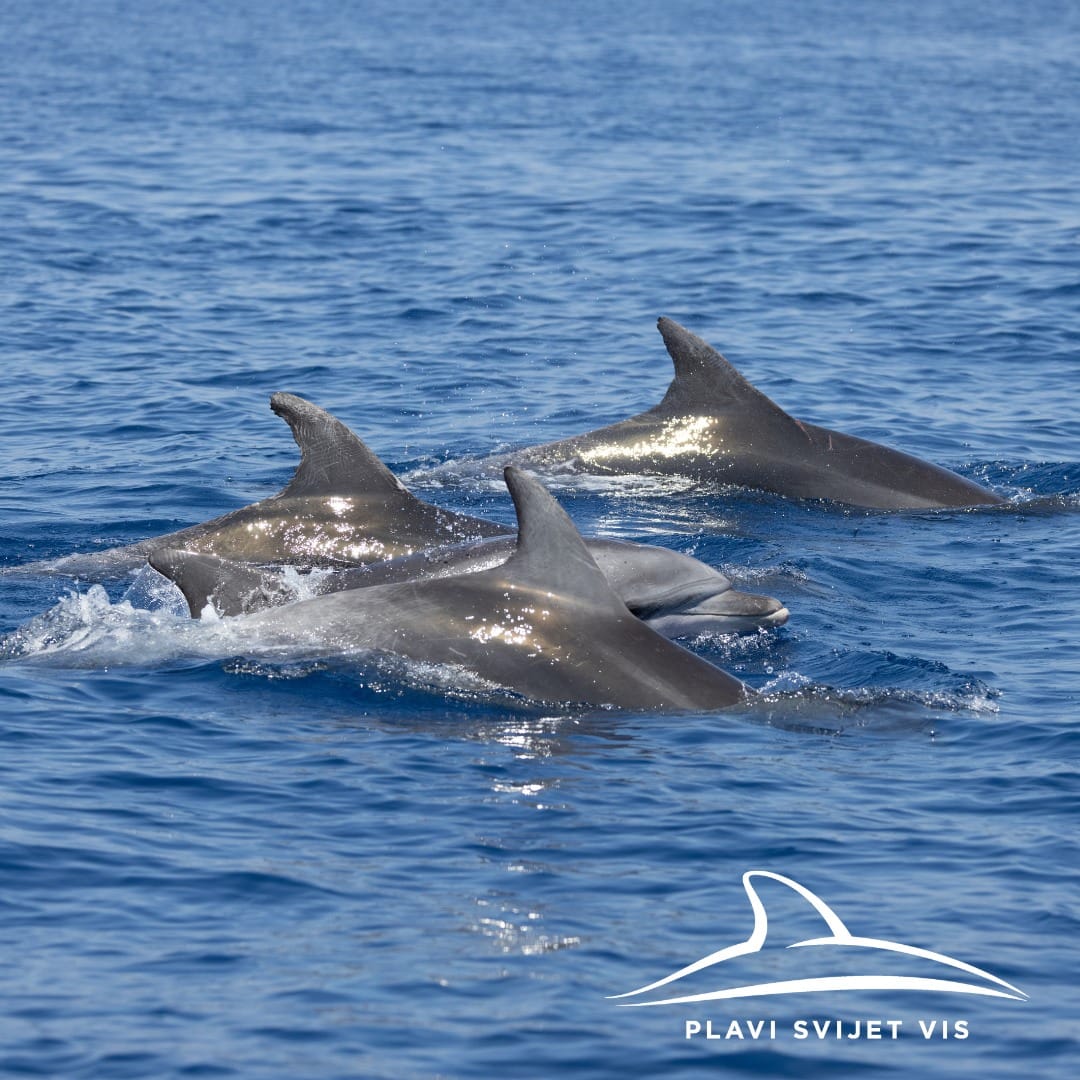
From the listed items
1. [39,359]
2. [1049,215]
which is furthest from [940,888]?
[1049,215]

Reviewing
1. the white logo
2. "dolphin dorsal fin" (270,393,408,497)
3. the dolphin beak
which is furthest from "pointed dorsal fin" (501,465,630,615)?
"dolphin dorsal fin" (270,393,408,497)

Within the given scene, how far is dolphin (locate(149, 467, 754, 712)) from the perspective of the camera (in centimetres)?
1324

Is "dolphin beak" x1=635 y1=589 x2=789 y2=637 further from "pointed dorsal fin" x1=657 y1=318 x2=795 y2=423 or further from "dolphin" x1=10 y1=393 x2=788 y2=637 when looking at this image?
"pointed dorsal fin" x1=657 y1=318 x2=795 y2=423

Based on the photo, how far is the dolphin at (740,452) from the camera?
2056 cm

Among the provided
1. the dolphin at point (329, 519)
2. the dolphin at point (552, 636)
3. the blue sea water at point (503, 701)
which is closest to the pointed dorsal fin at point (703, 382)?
the blue sea water at point (503, 701)

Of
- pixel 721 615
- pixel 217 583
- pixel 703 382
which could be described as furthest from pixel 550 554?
pixel 703 382

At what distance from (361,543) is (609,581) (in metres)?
3.03

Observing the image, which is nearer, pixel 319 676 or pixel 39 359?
pixel 319 676

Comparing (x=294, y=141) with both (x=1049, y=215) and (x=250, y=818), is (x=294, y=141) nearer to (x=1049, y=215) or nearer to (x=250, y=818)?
(x=1049, y=215)

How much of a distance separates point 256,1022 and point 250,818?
2.52m

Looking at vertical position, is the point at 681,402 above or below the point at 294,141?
below

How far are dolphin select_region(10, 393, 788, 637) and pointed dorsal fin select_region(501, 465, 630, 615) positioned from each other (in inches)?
60.4

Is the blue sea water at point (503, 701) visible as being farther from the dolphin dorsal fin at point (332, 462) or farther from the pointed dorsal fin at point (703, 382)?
the dolphin dorsal fin at point (332, 462)

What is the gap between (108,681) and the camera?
46.8 ft
